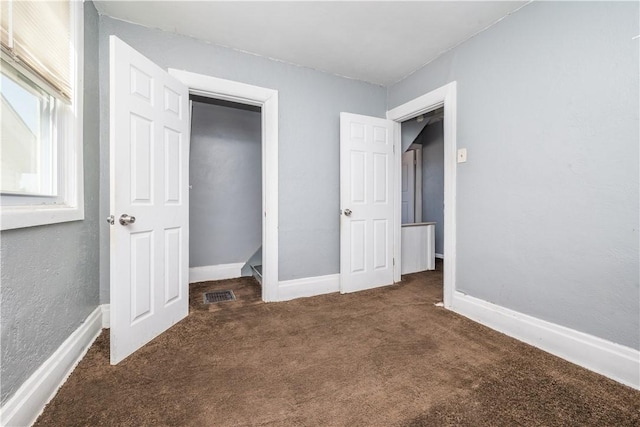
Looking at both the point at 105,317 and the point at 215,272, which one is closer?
the point at 105,317

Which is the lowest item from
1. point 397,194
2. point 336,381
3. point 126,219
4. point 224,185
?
point 336,381

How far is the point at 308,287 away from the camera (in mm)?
2789

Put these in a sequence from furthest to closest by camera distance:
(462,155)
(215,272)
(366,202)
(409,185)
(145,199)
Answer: (409,185) → (215,272) → (366,202) → (462,155) → (145,199)

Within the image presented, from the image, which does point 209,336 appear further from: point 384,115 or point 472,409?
point 384,115

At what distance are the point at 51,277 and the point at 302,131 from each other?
221 cm

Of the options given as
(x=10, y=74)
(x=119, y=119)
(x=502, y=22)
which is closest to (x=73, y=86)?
(x=119, y=119)

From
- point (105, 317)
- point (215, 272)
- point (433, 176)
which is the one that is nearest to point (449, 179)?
point (433, 176)

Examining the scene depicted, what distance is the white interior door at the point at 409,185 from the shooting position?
17.2ft

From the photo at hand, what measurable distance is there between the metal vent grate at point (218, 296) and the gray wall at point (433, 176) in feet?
11.9

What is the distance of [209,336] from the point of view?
1921 millimetres

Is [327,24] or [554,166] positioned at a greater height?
[327,24]

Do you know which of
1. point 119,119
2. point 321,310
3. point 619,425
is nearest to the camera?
point 619,425

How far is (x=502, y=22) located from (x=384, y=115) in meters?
1.37

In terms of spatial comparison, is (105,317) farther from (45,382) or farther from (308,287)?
(308,287)
